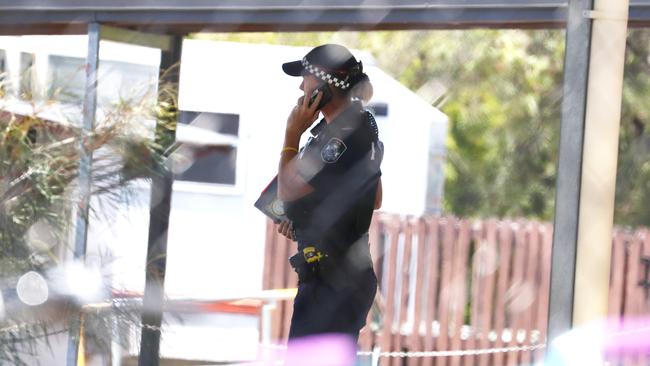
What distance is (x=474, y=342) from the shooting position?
7988 millimetres

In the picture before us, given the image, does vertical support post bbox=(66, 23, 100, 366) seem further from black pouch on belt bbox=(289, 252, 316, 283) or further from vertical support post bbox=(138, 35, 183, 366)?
black pouch on belt bbox=(289, 252, 316, 283)

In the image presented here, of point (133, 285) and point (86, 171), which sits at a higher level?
point (86, 171)

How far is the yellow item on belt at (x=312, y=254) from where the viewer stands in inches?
115

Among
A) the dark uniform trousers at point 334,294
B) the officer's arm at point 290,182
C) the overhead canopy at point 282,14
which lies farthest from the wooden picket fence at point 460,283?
the officer's arm at point 290,182

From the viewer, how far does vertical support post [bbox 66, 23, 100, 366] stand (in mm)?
2664

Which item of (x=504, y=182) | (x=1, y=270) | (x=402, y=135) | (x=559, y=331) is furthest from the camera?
(x=504, y=182)

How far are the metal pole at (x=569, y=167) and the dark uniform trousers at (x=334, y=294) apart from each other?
831 millimetres

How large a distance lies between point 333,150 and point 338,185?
0.32ft

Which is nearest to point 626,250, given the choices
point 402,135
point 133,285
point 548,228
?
point 548,228

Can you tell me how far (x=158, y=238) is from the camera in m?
4.35

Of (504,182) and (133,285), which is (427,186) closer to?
(504,182)

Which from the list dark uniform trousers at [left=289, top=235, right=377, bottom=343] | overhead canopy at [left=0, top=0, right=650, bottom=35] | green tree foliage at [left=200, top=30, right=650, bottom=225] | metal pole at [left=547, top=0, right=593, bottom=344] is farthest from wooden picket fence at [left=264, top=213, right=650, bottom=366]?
metal pole at [left=547, top=0, right=593, bottom=344]

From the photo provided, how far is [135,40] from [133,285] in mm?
1105

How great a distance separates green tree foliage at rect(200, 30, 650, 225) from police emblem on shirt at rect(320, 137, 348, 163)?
7.58 meters
